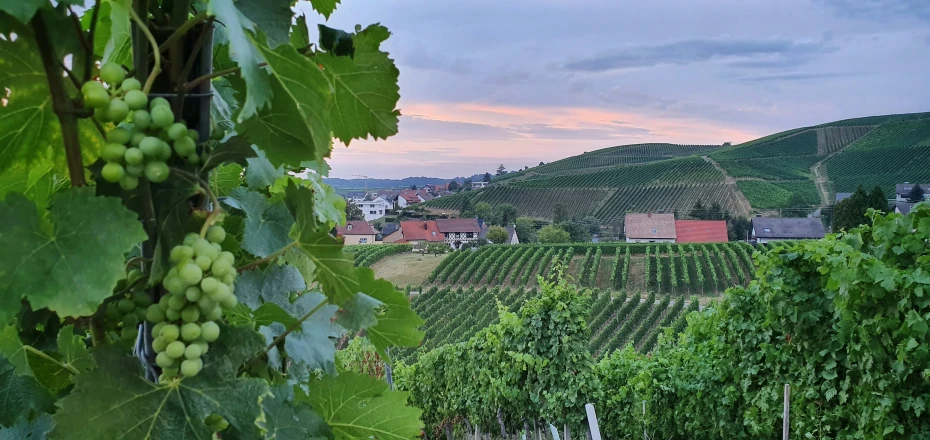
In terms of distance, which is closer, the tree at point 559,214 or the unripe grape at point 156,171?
the unripe grape at point 156,171

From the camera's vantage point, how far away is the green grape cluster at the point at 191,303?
2.01 feet

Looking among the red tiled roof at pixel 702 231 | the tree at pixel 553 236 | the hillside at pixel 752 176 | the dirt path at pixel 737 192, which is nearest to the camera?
the red tiled roof at pixel 702 231

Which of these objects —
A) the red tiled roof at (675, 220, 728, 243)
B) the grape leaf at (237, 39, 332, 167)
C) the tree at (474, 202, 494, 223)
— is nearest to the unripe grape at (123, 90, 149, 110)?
the grape leaf at (237, 39, 332, 167)

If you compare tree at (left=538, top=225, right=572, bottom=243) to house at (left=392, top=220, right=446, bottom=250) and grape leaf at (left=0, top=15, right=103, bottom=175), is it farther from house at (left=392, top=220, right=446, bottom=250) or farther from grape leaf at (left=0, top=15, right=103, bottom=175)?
grape leaf at (left=0, top=15, right=103, bottom=175)

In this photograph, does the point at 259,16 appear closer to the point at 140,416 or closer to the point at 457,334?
the point at 140,416

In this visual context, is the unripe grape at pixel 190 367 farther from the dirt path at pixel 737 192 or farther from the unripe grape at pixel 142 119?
the dirt path at pixel 737 192

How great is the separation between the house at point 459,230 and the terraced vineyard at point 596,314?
21675 millimetres

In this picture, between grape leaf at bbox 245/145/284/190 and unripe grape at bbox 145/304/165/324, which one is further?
grape leaf at bbox 245/145/284/190

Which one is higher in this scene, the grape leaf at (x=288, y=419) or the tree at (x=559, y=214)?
the grape leaf at (x=288, y=419)

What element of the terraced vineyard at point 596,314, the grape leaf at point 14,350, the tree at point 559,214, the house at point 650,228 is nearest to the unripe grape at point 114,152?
the grape leaf at point 14,350

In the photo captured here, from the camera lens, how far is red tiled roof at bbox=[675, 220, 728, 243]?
5343 cm

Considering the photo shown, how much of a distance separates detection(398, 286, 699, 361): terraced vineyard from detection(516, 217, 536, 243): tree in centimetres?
2304

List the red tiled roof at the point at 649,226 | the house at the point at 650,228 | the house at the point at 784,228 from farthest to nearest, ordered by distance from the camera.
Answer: the red tiled roof at the point at 649,226 < the house at the point at 650,228 < the house at the point at 784,228

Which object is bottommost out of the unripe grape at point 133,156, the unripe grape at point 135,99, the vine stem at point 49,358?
the vine stem at point 49,358
